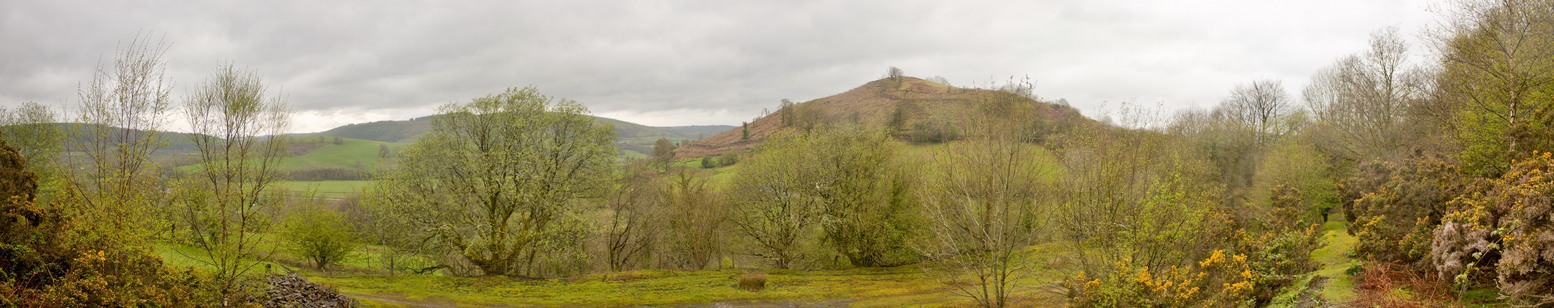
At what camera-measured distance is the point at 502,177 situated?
32.1 metres

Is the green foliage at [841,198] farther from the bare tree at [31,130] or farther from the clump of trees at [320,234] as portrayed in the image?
the bare tree at [31,130]

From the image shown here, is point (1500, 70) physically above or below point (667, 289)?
above

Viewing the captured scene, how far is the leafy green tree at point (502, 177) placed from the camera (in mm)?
31812

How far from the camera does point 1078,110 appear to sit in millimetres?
21688

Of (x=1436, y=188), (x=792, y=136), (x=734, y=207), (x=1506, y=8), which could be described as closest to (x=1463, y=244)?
(x=1436, y=188)

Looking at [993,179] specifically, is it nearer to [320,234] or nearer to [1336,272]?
[1336,272]

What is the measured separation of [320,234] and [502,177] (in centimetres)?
1499

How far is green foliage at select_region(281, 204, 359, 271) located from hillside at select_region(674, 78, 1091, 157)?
99.4 ft

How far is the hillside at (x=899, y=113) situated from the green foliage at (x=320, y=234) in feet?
99.4

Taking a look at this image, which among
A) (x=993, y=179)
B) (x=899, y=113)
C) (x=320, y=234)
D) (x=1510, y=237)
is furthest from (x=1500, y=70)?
(x=899, y=113)

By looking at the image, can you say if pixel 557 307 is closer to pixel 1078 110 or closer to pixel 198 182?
pixel 198 182

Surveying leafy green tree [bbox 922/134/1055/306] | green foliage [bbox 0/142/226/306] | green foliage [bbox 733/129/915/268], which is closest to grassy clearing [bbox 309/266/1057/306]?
green foliage [bbox 733/129/915/268]

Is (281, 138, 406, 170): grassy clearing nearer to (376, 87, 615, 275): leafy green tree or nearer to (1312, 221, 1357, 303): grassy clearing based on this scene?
(376, 87, 615, 275): leafy green tree

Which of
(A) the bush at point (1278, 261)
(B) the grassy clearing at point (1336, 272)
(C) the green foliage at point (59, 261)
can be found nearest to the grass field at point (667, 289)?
(A) the bush at point (1278, 261)
